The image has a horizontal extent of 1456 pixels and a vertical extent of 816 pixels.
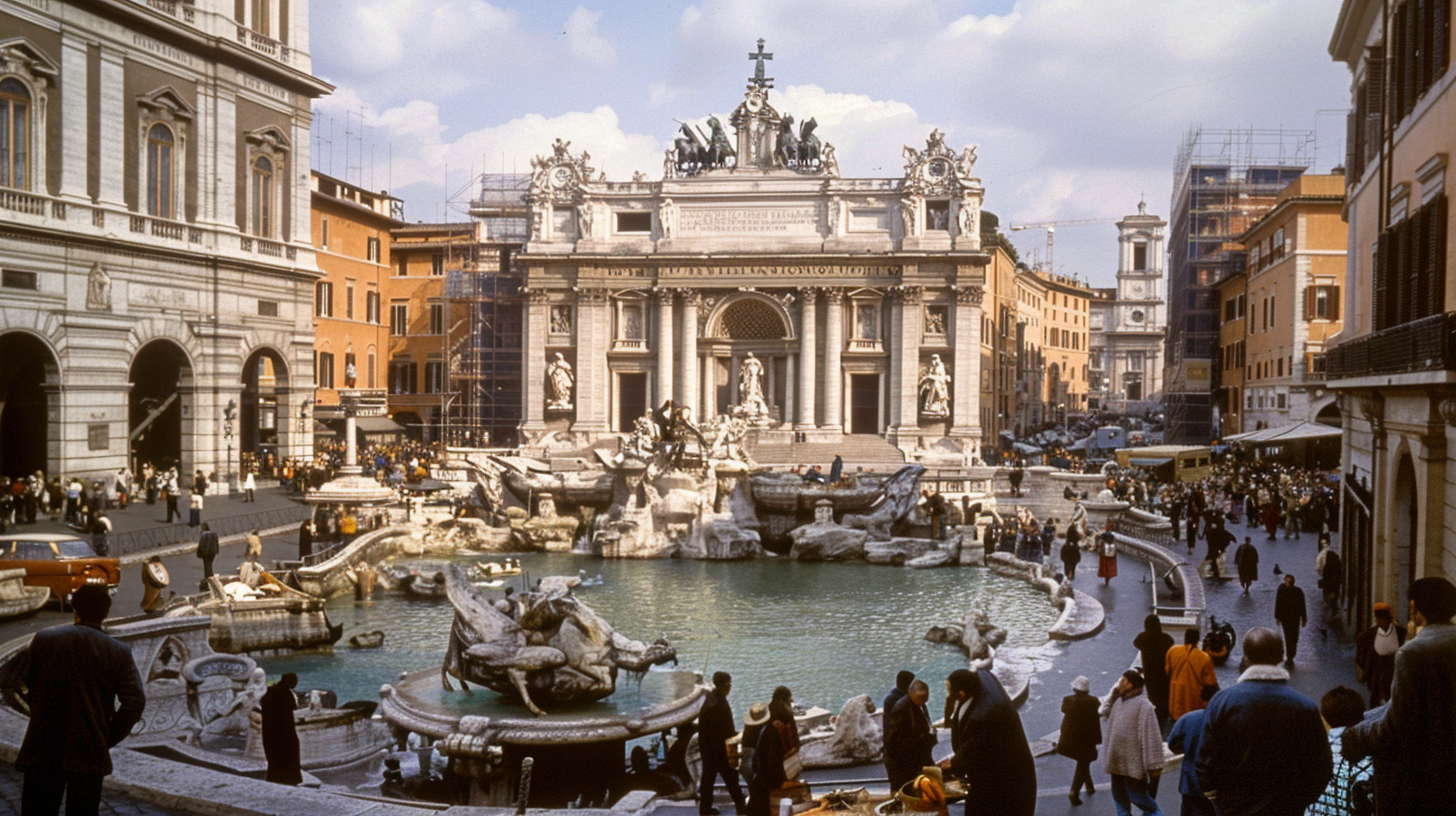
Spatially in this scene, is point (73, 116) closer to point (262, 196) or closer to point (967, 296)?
point (262, 196)

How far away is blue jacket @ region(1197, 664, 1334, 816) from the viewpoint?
498 cm

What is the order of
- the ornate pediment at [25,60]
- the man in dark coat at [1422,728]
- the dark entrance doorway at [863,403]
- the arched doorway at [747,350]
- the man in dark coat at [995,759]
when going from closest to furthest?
the man in dark coat at [1422,728], the man in dark coat at [995,759], the ornate pediment at [25,60], the dark entrance doorway at [863,403], the arched doorway at [747,350]

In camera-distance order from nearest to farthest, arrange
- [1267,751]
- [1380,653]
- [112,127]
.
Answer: [1267,751] < [1380,653] < [112,127]

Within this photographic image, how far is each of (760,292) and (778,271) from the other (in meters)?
1.11

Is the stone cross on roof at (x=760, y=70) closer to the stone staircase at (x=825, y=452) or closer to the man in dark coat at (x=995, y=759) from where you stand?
the stone staircase at (x=825, y=452)

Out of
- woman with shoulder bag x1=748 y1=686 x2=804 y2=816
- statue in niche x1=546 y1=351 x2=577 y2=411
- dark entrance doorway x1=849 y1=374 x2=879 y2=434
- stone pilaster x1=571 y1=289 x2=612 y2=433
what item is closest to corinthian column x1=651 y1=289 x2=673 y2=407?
stone pilaster x1=571 y1=289 x2=612 y2=433

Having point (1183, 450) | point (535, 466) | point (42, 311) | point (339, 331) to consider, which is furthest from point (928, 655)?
point (339, 331)

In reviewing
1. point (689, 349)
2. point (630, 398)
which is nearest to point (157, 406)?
point (630, 398)

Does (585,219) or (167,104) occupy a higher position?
(167,104)

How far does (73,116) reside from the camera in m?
26.3

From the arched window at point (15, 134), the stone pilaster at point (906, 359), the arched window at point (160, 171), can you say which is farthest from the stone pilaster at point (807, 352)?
the arched window at point (15, 134)

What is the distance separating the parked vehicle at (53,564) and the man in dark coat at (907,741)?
13168 millimetres

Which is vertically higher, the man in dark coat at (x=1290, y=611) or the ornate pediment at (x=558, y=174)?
the ornate pediment at (x=558, y=174)

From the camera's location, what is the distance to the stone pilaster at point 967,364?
43562 millimetres
